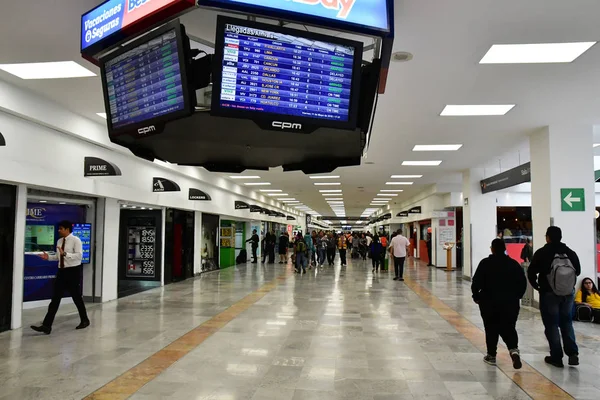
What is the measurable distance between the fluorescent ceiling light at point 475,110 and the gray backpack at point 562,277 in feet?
10.5

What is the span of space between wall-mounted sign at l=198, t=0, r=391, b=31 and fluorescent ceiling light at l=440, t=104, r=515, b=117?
17.0 feet

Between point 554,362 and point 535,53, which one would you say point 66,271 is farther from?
point 535,53

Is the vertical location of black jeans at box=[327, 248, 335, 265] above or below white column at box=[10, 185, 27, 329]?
below

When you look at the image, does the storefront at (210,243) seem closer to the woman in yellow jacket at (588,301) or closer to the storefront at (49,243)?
the storefront at (49,243)

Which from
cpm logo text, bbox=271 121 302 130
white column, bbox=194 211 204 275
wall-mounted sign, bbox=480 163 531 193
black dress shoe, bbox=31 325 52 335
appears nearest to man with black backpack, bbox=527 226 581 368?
cpm logo text, bbox=271 121 302 130

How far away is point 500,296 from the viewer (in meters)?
5.18

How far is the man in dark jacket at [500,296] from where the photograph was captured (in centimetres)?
518

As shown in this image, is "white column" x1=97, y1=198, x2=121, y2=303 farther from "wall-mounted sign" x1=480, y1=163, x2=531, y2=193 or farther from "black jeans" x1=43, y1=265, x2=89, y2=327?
"wall-mounted sign" x1=480, y1=163, x2=531, y2=193

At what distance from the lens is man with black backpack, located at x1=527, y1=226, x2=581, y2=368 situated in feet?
17.2

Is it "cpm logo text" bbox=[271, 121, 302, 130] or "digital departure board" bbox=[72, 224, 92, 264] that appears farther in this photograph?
"digital departure board" bbox=[72, 224, 92, 264]

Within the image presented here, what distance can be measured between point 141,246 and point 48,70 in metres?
7.55

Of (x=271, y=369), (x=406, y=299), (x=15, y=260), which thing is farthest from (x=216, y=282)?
(x=271, y=369)

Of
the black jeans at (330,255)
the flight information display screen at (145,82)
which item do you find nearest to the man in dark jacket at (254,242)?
the black jeans at (330,255)

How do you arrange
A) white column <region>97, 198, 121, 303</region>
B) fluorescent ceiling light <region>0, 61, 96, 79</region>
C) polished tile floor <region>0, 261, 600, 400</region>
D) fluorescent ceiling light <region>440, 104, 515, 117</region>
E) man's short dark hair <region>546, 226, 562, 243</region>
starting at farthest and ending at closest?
white column <region>97, 198, 121, 303</region> < fluorescent ceiling light <region>440, 104, 515, 117</region> < fluorescent ceiling light <region>0, 61, 96, 79</region> < man's short dark hair <region>546, 226, 562, 243</region> < polished tile floor <region>0, 261, 600, 400</region>
